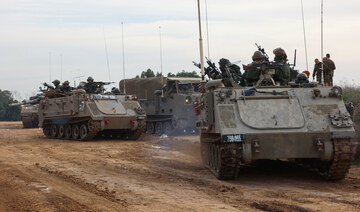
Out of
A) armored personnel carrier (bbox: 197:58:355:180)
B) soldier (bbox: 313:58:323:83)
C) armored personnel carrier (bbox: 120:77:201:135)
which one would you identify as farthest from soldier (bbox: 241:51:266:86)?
armored personnel carrier (bbox: 120:77:201:135)

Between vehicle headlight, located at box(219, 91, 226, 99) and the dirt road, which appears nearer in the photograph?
the dirt road

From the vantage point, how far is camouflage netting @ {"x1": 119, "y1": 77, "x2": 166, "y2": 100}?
87.6 ft

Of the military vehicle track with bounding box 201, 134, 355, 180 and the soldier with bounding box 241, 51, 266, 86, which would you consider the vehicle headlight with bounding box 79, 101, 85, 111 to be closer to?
the soldier with bounding box 241, 51, 266, 86

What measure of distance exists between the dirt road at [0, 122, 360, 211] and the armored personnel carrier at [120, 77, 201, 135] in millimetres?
9302

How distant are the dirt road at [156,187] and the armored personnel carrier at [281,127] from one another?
1.53ft

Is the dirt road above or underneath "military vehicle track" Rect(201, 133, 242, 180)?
underneath

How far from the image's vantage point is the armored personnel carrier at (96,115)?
2014cm

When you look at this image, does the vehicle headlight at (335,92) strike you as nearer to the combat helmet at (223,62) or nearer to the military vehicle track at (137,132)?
the combat helmet at (223,62)

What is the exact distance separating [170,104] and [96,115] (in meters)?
5.28

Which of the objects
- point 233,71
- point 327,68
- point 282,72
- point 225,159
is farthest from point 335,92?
point 327,68

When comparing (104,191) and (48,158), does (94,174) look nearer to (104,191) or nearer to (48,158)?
(104,191)

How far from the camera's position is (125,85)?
28672 millimetres

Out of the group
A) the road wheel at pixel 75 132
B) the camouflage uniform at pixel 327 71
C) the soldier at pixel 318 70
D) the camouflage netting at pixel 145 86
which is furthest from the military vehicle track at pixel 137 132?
the camouflage uniform at pixel 327 71

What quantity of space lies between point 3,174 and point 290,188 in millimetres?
5530
